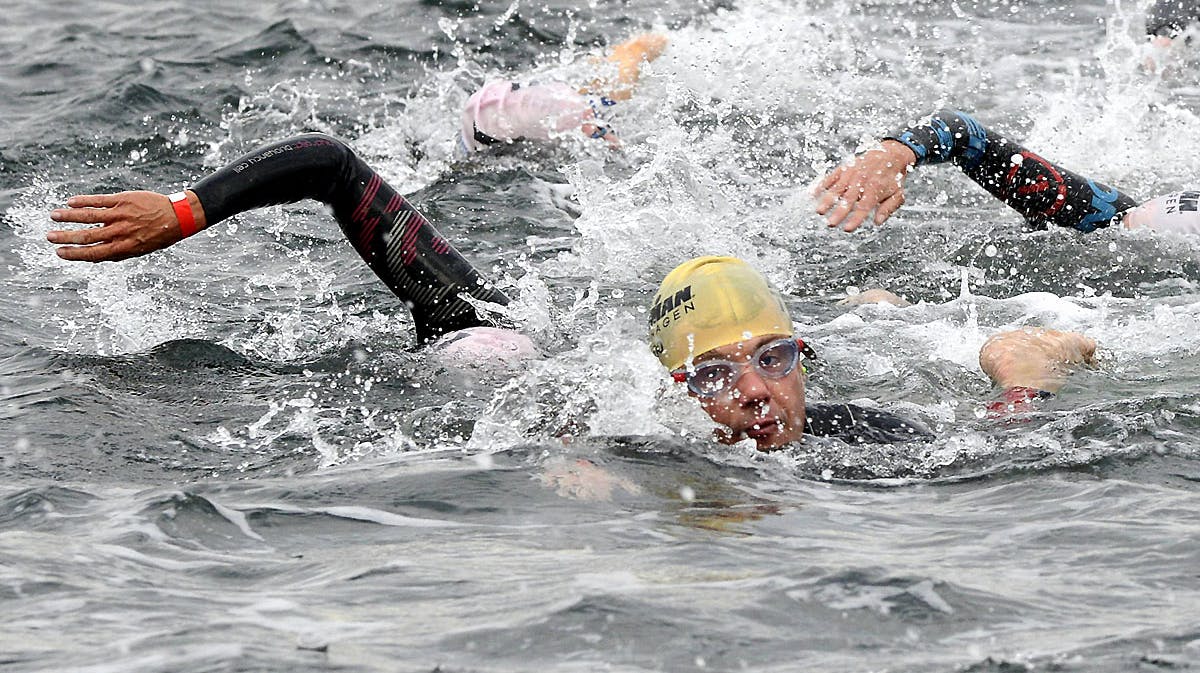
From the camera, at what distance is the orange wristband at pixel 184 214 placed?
5.18 m

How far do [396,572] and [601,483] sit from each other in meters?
0.97

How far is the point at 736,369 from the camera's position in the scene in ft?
16.5

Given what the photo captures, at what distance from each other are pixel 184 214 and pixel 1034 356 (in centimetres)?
326

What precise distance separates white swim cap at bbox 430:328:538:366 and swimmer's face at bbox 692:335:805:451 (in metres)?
0.98

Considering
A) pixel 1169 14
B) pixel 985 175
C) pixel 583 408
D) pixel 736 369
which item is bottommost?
pixel 583 408

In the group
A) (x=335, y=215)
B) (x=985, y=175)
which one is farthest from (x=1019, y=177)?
(x=335, y=215)

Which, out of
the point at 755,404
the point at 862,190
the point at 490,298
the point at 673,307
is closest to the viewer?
the point at 755,404

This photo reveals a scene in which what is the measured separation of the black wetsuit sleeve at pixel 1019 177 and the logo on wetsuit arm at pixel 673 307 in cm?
203

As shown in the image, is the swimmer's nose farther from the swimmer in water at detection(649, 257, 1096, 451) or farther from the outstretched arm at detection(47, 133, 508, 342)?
the outstretched arm at detection(47, 133, 508, 342)

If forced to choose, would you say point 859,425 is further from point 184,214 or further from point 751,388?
point 184,214

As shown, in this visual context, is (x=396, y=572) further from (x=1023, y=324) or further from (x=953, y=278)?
(x=953, y=278)

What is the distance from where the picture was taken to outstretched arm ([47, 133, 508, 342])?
5020mm

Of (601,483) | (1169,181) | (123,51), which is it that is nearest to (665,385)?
(601,483)

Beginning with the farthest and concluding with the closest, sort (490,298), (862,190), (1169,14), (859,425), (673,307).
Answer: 1. (1169,14)
2. (862,190)
3. (490,298)
4. (859,425)
5. (673,307)
